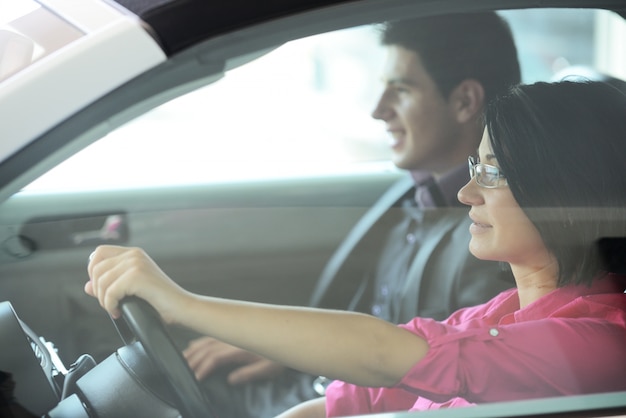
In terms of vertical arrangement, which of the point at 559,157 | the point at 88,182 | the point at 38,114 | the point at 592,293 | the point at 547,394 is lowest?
the point at 547,394

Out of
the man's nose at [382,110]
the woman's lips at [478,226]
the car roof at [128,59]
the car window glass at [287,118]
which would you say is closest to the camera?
the car roof at [128,59]

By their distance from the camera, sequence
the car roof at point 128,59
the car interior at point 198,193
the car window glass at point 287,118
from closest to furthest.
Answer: the car roof at point 128,59 → the car interior at point 198,193 → the car window glass at point 287,118

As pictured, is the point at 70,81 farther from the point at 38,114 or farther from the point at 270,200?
the point at 270,200

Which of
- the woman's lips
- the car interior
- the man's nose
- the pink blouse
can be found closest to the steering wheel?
the car interior

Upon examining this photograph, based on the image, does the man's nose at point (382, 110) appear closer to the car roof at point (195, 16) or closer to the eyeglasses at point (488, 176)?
the eyeglasses at point (488, 176)

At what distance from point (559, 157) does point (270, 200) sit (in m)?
1.37

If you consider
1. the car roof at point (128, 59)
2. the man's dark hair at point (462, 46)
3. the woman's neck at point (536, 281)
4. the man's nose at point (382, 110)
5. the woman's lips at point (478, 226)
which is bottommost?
the woman's neck at point (536, 281)

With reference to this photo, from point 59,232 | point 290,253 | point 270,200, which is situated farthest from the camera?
point 270,200

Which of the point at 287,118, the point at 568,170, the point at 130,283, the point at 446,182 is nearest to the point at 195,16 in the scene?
the point at 130,283

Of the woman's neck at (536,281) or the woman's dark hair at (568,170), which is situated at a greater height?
the woman's dark hair at (568,170)

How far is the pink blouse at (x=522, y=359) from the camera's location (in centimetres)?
142

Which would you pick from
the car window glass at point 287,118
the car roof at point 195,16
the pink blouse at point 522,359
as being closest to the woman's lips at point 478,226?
the pink blouse at point 522,359

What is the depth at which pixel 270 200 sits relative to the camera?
273 cm

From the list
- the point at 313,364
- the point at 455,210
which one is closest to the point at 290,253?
the point at 455,210
